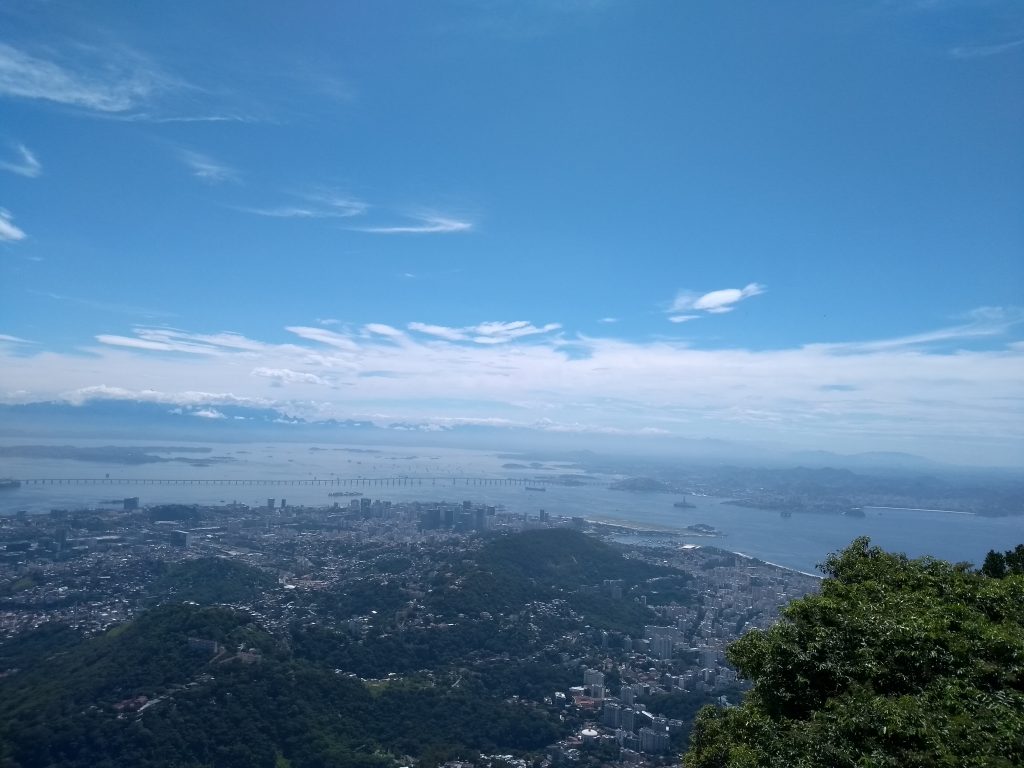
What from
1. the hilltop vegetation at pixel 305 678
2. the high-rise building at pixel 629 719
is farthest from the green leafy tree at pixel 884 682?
the hilltop vegetation at pixel 305 678

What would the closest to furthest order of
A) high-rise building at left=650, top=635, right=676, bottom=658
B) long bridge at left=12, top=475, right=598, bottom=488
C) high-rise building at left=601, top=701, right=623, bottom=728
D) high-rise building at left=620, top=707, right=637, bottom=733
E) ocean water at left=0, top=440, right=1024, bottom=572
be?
1. high-rise building at left=620, top=707, right=637, bottom=733
2. high-rise building at left=601, top=701, right=623, bottom=728
3. high-rise building at left=650, top=635, right=676, bottom=658
4. ocean water at left=0, top=440, right=1024, bottom=572
5. long bridge at left=12, top=475, right=598, bottom=488

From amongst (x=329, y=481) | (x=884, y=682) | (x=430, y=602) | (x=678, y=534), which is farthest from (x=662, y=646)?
(x=329, y=481)

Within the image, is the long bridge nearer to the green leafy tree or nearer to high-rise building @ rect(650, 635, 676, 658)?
high-rise building @ rect(650, 635, 676, 658)

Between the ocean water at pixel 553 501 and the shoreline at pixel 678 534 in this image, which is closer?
the shoreline at pixel 678 534

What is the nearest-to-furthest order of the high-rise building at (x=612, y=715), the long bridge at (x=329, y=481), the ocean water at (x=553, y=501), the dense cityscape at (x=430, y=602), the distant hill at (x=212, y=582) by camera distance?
the high-rise building at (x=612, y=715) → the dense cityscape at (x=430, y=602) → the distant hill at (x=212, y=582) → the ocean water at (x=553, y=501) → the long bridge at (x=329, y=481)

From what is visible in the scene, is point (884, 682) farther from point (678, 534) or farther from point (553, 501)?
point (553, 501)

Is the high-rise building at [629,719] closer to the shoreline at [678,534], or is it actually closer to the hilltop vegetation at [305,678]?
the hilltop vegetation at [305,678]

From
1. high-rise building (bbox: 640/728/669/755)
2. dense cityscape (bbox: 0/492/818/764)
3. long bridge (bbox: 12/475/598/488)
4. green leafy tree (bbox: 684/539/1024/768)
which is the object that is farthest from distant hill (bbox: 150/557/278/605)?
long bridge (bbox: 12/475/598/488)

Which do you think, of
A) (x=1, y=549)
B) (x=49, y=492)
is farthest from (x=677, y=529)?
(x=49, y=492)
